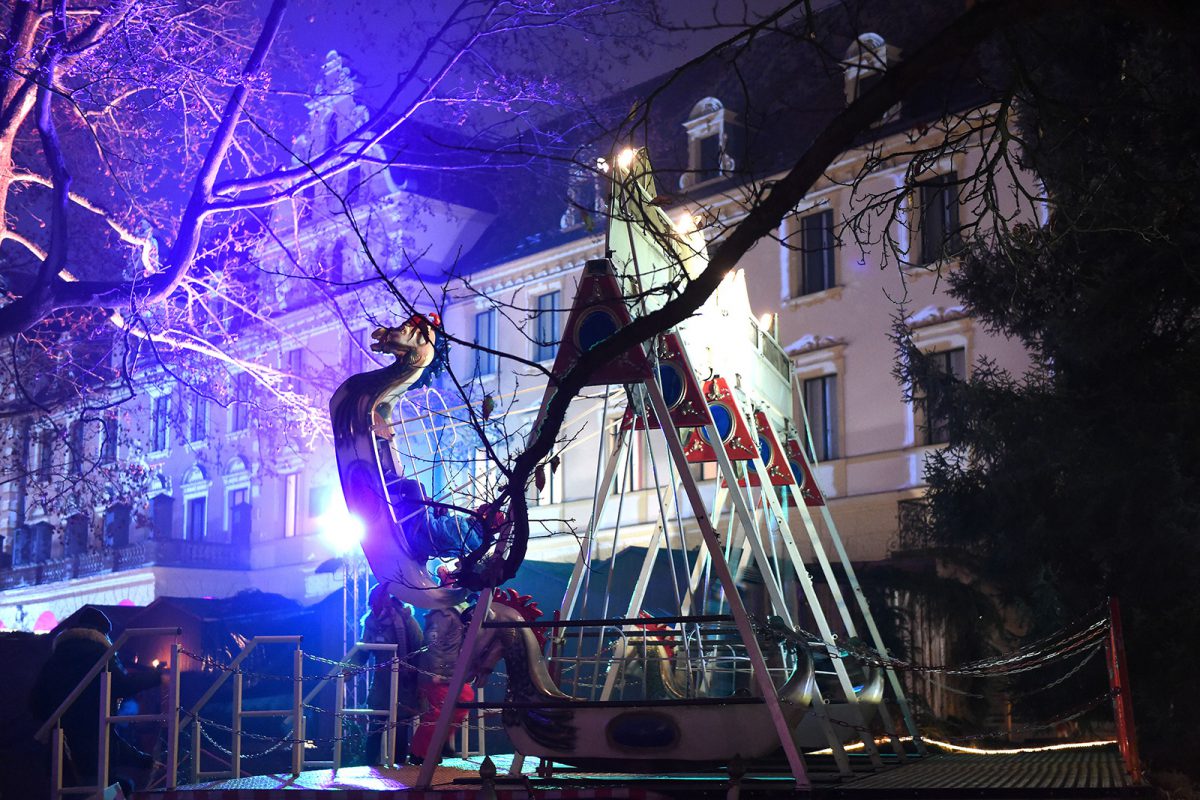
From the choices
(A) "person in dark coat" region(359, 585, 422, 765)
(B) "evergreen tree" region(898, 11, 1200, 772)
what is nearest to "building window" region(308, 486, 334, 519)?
(B) "evergreen tree" region(898, 11, 1200, 772)

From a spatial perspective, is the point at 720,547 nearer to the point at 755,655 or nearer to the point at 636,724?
the point at 755,655

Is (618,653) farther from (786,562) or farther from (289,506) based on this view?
(289,506)

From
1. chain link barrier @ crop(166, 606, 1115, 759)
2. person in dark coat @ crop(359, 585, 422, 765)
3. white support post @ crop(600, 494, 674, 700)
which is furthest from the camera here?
person in dark coat @ crop(359, 585, 422, 765)

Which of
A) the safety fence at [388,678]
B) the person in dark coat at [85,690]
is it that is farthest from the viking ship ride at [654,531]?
the person in dark coat at [85,690]

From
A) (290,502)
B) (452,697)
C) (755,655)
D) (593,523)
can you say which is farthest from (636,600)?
(290,502)

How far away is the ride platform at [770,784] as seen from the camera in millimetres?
7207

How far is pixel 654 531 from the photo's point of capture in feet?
37.1

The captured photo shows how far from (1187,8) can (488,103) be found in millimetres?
12727

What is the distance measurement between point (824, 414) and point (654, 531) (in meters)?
13.9

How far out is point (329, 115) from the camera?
112 ft

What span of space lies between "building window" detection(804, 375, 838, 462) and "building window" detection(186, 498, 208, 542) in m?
21.6

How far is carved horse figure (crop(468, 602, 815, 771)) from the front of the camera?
8188mm

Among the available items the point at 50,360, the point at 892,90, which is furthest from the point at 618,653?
the point at 50,360

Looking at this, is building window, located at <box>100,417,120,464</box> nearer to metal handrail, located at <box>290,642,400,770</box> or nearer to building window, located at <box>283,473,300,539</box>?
metal handrail, located at <box>290,642,400,770</box>
